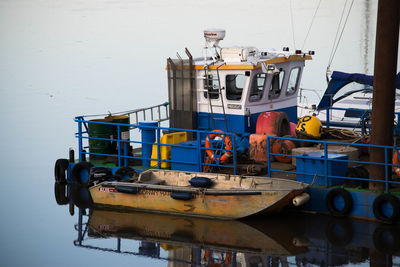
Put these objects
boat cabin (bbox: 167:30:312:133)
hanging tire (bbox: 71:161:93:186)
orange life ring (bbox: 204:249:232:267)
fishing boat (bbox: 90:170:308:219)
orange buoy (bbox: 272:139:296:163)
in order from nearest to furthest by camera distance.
→ orange life ring (bbox: 204:249:232:267) < fishing boat (bbox: 90:170:308:219) < orange buoy (bbox: 272:139:296:163) < boat cabin (bbox: 167:30:312:133) < hanging tire (bbox: 71:161:93:186)

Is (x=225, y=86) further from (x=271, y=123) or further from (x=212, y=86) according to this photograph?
(x=271, y=123)

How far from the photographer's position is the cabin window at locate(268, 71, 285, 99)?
1939cm

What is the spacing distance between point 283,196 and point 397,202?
2.04m

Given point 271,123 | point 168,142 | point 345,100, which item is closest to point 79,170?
point 168,142

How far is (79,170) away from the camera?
770 inches

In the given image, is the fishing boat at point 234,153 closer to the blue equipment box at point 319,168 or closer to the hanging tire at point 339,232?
the blue equipment box at point 319,168

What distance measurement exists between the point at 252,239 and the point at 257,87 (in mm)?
4225

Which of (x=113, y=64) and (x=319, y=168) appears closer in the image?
(x=319, y=168)

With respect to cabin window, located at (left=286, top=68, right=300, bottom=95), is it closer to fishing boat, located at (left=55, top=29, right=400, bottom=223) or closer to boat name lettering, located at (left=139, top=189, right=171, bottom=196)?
fishing boat, located at (left=55, top=29, right=400, bottom=223)

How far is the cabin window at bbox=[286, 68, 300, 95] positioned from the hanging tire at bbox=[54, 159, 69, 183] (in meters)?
5.36

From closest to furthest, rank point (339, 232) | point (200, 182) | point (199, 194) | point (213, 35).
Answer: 1. point (339, 232)
2. point (199, 194)
3. point (200, 182)
4. point (213, 35)

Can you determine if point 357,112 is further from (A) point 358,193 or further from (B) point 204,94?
(A) point 358,193

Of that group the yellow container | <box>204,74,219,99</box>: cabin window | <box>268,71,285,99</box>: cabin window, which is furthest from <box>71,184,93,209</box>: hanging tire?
<box>268,71,285,99</box>: cabin window

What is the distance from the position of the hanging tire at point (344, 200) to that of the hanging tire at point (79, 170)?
5686 mm
